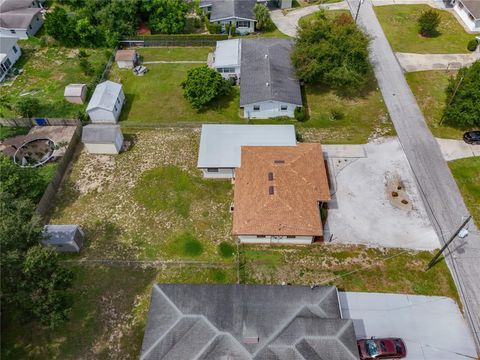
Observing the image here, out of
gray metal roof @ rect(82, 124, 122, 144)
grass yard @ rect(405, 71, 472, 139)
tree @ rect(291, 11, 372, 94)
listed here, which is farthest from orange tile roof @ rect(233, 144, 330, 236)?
grass yard @ rect(405, 71, 472, 139)

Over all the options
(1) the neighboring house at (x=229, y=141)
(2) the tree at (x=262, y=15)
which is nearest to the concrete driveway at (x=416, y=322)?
(1) the neighboring house at (x=229, y=141)

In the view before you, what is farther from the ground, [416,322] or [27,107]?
[27,107]

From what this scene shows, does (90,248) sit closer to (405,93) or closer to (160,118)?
(160,118)

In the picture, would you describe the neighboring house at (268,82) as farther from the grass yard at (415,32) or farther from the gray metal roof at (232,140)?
the grass yard at (415,32)

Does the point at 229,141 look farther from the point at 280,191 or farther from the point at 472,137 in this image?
the point at 472,137

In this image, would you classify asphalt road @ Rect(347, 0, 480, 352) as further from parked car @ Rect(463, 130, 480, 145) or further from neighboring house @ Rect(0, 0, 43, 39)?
neighboring house @ Rect(0, 0, 43, 39)

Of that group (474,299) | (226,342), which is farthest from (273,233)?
(474,299)

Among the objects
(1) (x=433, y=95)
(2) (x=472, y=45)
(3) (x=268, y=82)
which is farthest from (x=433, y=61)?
(3) (x=268, y=82)

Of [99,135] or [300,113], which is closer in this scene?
[99,135]
